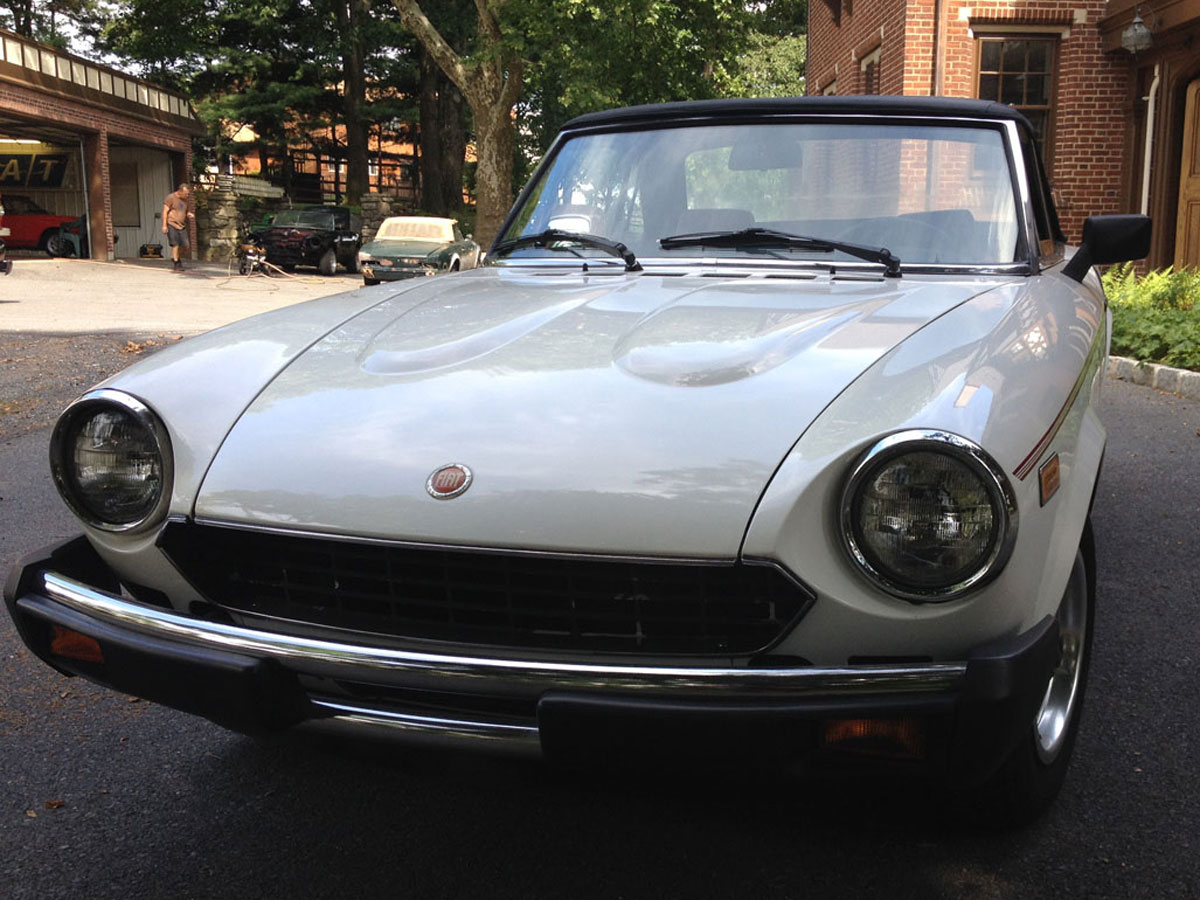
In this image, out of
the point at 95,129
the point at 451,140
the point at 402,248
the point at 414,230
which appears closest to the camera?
the point at 402,248

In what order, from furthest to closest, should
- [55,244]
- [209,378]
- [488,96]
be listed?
[55,244]
[488,96]
[209,378]

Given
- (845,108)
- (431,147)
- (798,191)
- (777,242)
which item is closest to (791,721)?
(777,242)

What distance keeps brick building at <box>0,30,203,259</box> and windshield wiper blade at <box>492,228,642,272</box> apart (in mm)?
23391

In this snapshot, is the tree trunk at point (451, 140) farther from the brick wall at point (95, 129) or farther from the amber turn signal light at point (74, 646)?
the amber turn signal light at point (74, 646)

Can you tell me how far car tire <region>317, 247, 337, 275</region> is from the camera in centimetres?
2506

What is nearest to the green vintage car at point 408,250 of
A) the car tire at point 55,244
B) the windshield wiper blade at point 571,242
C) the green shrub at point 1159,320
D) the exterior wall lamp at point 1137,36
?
the exterior wall lamp at point 1137,36

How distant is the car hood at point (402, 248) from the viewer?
64.9 feet

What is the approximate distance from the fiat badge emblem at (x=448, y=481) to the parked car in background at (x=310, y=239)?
2422cm

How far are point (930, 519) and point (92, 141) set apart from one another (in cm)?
2832

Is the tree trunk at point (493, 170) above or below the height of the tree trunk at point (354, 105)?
below

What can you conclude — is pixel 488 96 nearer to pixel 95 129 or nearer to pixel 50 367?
pixel 95 129

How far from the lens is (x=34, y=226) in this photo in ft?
93.6

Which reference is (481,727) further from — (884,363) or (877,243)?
(877,243)

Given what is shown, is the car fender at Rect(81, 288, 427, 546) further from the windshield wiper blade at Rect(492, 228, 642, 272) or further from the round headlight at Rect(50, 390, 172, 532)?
the windshield wiper blade at Rect(492, 228, 642, 272)
